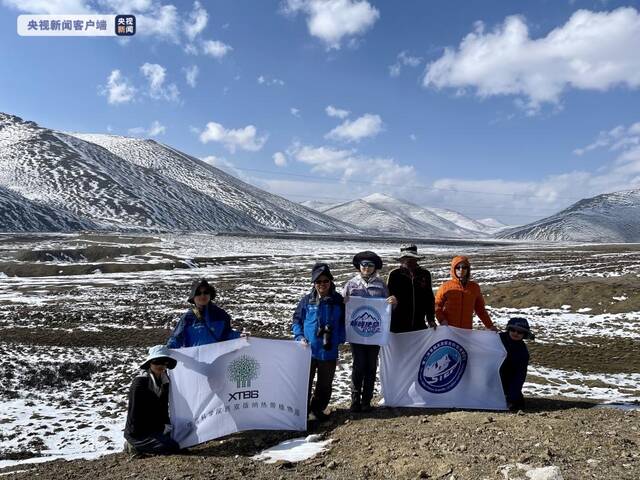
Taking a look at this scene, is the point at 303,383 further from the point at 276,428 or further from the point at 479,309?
the point at 479,309

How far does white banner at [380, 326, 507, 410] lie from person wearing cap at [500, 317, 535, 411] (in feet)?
0.43

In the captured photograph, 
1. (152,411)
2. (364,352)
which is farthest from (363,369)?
(152,411)

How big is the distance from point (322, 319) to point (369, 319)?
34.2 inches

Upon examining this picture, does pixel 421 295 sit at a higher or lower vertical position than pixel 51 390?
higher

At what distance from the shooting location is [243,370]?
25.4 feet

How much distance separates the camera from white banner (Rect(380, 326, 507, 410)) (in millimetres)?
8406

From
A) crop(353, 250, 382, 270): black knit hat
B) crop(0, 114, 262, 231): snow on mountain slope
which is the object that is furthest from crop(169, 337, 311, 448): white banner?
crop(0, 114, 262, 231): snow on mountain slope

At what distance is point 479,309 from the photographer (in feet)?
27.3

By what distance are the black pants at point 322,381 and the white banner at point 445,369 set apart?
1.19m

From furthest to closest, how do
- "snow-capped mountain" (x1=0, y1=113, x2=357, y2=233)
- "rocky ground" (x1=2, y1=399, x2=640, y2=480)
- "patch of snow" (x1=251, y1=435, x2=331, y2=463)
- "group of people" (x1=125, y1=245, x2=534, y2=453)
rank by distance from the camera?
"snow-capped mountain" (x1=0, y1=113, x2=357, y2=233)
"group of people" (x1=125, y1=245, x2=534, y2=453)
"patch of snow" (x1=251, y1=435, x2=331, y2=463)
"rocky ground" (x1=2, y1=399, x2=640, y2=480)

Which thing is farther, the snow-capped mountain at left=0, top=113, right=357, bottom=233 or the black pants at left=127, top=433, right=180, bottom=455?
the snow-capped mountain at left=0, top=113, right=357, bottom=233

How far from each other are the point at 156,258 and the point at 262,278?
19.3m

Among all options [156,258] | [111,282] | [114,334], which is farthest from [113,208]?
[114,334]

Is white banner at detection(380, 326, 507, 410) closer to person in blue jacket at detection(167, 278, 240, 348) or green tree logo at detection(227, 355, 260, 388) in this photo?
green tree logo at detection(227, 355, 260, 388)
